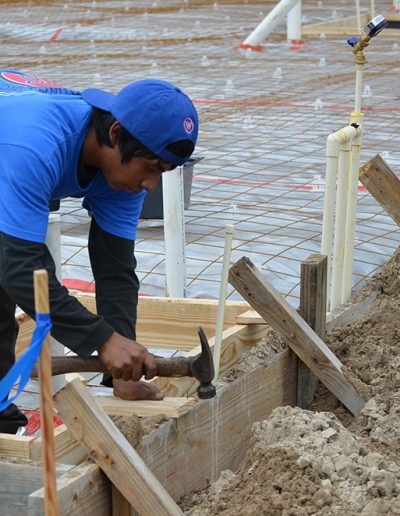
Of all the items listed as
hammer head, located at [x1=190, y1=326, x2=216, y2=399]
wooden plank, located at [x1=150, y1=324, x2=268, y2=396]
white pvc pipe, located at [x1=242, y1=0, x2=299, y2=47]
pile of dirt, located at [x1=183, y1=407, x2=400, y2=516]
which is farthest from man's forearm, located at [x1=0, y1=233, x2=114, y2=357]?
white pvc pipe, located at [x1=242, y1=0, x2=299, y2=47]

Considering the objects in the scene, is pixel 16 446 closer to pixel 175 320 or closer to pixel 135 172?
pixel 135 172

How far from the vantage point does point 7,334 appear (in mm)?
3072

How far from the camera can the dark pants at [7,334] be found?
9.95 feet

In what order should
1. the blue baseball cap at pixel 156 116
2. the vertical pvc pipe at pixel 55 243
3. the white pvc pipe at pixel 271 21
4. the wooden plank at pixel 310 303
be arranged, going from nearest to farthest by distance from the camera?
the blue baseball cap at pixel 156 116 < the vertical pvc pipe at pixel 55 243 < the wooden plank at pixel 310 303 < the white pvc pipe at pixel 271 21

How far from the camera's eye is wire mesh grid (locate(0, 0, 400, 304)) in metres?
5.23

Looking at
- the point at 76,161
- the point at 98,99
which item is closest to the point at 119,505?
the point at 76,161

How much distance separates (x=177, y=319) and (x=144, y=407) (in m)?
1.23

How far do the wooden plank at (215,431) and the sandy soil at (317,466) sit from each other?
68 millimetres

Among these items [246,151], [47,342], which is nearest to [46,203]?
[47,342]

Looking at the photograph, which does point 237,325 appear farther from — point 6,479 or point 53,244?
point 6,479

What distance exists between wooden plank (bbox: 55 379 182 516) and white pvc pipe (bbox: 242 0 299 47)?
984 cm

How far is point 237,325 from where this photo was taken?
12.0 feet

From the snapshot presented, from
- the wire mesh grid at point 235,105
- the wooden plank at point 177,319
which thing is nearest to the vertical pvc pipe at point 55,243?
the wooden plank at point 177,319

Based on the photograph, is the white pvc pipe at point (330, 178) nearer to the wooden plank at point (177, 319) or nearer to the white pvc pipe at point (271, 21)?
the wooden plank at point (177, 319)
